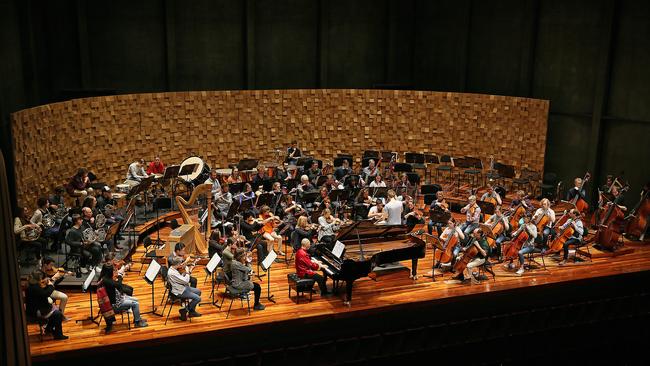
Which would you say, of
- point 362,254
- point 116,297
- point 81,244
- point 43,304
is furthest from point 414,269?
point 43,304

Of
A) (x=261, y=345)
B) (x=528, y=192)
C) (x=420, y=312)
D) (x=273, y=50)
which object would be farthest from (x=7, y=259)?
(x=273, y=50)

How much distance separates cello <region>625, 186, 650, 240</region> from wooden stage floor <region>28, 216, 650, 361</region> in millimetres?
Answer: 739

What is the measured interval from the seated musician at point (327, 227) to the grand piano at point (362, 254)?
29.7 inches

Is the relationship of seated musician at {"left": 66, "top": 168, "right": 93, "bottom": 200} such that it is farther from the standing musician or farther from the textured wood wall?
the standing musician

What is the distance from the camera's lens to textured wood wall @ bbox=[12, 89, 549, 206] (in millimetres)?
15172

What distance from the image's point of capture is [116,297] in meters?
9.20

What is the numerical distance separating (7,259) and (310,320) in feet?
24.5

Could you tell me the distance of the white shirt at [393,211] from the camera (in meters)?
12.7

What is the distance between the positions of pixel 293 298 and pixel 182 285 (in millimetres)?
1971

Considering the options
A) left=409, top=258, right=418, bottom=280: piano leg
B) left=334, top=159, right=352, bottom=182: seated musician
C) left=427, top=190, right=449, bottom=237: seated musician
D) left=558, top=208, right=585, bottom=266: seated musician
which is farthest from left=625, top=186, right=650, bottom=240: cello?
left=334, top=159, right=352, bottom=182: seated musician

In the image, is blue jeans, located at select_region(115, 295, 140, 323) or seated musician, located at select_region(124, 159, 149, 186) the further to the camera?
seated musician, located at select_region(124, 159, 149, 186)

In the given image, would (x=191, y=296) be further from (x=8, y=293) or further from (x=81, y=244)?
(x=8, y=293)

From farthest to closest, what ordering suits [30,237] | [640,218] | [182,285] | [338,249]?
[640,218], [30,237], [338,249], [182,285]

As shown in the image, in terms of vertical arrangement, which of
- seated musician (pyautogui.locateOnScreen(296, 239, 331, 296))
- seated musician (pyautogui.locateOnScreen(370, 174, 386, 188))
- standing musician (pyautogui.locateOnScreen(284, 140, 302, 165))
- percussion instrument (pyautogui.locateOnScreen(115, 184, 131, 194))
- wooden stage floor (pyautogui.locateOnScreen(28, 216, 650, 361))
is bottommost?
wooden stage floor (pyautogui.locateOnScreen(28, 216, 650, 361))
